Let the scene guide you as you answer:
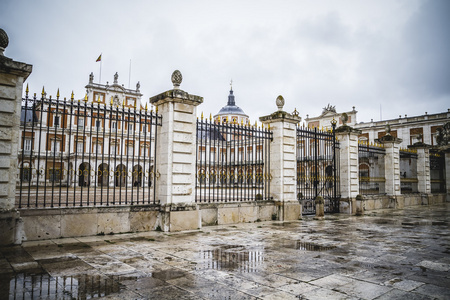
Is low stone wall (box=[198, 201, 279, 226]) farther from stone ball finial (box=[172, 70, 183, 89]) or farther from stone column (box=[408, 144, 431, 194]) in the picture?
stone column (box=[408, 144, 431, 194])

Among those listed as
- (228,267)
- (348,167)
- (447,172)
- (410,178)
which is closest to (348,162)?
(348,167)

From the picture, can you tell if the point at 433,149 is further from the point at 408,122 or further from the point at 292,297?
the point at 408,122

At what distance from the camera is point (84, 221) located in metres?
7.95

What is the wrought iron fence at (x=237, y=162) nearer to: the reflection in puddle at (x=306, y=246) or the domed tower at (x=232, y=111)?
the reflection in puddle at (x=306, y=246)

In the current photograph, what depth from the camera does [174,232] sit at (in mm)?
8883

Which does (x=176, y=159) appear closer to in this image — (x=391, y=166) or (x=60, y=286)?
(x=60, y=286)

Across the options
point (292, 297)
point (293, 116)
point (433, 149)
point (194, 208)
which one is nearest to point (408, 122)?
point (433, 149)

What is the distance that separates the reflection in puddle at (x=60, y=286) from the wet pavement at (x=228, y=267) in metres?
0.01

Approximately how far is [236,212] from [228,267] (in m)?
5.45

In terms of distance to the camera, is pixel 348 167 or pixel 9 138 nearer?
pixel 9 138

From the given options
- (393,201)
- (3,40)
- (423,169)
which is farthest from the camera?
(423,169)

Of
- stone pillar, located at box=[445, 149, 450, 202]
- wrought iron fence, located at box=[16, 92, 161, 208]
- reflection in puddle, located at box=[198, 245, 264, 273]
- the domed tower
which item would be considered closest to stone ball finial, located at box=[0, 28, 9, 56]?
wrought iron fence, located at box=[16, 92, 161, 208]

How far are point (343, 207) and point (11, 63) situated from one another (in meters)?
13.7

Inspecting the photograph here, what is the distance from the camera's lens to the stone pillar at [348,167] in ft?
48.8
